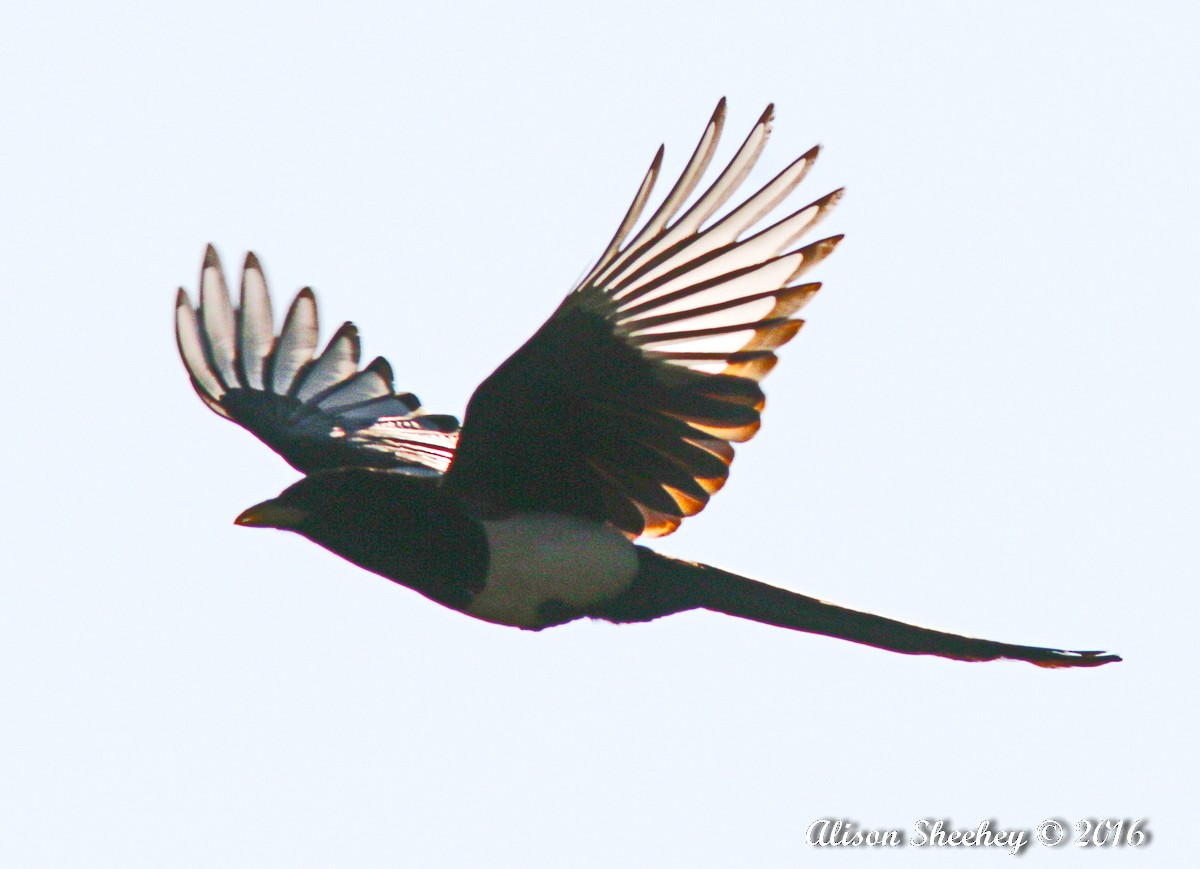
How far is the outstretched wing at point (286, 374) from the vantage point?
263 inches

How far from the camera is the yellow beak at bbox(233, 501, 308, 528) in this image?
5488 millimetres

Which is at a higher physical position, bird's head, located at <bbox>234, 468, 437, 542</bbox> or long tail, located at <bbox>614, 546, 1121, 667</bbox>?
bird's head, located at <bbox>234, 468, 437, 542</bbox>

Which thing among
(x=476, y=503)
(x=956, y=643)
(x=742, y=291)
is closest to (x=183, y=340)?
(x=476, y=503)

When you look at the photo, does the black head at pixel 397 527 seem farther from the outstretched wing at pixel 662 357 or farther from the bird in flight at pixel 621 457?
the outstretched wing at pixel 662 357

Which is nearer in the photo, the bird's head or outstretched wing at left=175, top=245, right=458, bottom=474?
the bird's head

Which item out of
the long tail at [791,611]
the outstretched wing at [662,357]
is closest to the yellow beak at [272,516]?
the outstretched wing at [662,357]

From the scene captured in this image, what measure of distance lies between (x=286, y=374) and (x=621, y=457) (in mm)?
2253

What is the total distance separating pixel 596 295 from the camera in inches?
188

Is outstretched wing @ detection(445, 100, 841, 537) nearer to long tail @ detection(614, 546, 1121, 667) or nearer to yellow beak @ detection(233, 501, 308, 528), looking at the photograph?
long tail @ detection(614, 546, 1121, 667)

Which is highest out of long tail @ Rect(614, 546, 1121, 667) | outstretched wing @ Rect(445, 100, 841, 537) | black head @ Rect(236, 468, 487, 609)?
outstretched wing @ Rect(445, 100, 841, 537)

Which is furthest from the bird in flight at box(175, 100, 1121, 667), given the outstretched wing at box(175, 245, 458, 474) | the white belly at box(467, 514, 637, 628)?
the outstretched wing at box(175, 245, 458, 474)

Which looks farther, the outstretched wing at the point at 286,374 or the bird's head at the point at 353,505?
the outstretched wing at the point at 286,374

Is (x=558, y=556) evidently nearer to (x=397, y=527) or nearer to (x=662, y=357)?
(x=397, y=527)

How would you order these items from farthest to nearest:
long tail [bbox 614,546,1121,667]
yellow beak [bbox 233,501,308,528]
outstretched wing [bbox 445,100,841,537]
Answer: yellow beak [bbox 233,501,308,528] < long tail [bbox 614,546,1121,667] < outstretched wing [bbox 445,100,841,537]
